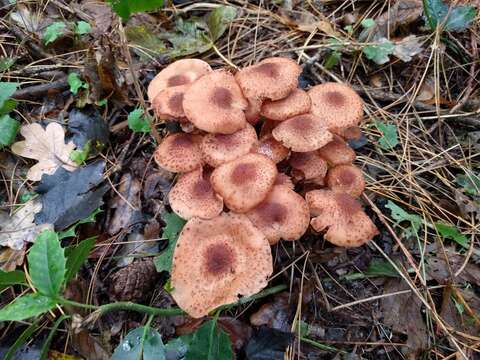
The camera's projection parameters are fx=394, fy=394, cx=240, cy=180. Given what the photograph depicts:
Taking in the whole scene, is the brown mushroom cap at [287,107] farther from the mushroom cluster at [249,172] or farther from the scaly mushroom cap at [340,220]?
the scaly mushroom cap at [340,220]

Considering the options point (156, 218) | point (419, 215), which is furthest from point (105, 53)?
point (419, 215)

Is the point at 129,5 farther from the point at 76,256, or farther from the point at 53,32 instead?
the point at 53,32

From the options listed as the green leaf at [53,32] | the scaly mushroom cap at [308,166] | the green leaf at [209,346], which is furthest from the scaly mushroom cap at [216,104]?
the green leaf at [53,32]

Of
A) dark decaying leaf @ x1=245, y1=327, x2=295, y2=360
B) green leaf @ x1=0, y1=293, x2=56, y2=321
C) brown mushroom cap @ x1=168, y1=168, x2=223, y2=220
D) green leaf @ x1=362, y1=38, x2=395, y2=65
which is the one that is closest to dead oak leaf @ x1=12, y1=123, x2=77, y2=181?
brown mushroom cap @ x1=168, y1=168, x2=223, y2=220

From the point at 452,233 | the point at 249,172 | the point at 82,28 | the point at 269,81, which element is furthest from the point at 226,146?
the point at 82,28

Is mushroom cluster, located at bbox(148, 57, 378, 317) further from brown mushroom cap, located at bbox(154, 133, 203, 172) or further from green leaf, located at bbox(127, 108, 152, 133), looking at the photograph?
green leaf, located at bbox(127, 108, 152, 133)

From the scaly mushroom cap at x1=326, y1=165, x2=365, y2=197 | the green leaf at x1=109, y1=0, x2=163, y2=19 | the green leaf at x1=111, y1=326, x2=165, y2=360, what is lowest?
the green leaf at x1=111, y1=326, x2=165, y2=360
